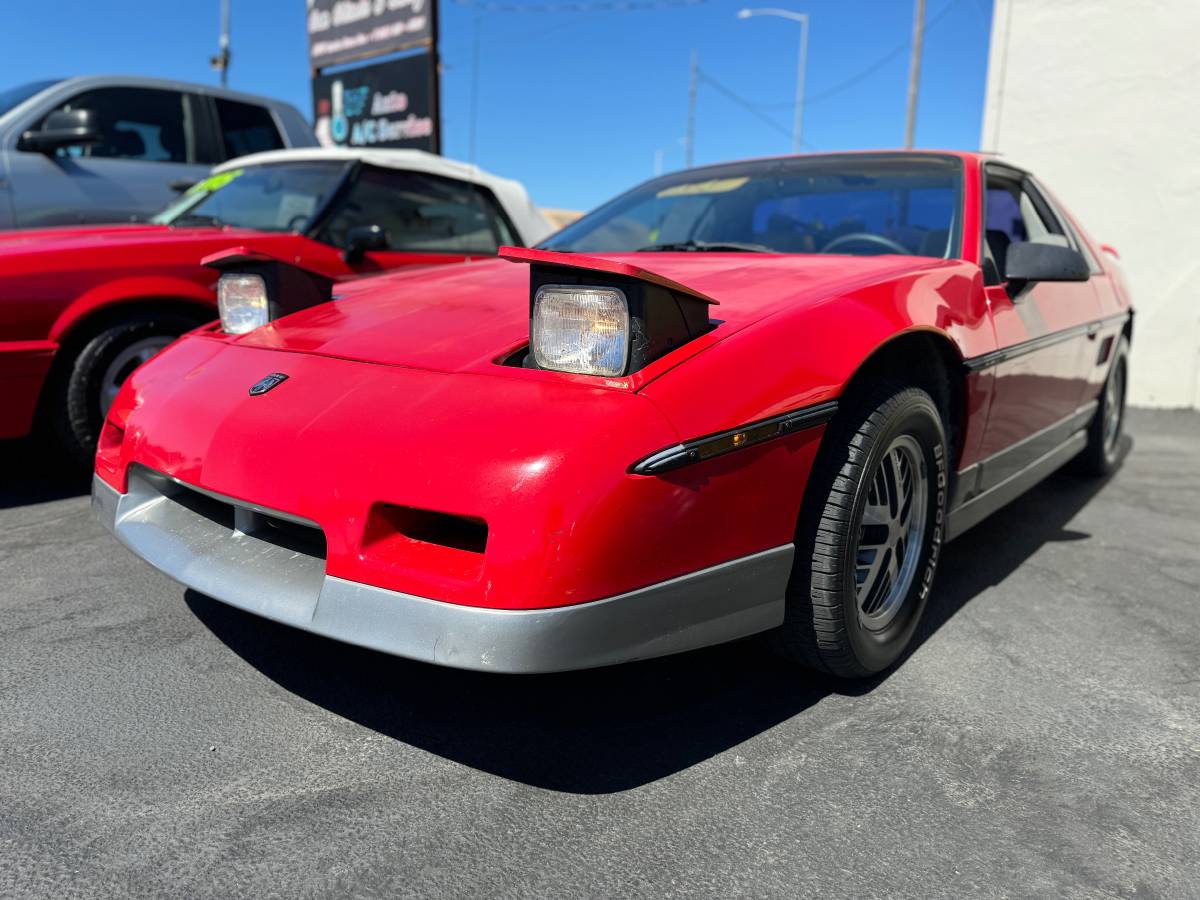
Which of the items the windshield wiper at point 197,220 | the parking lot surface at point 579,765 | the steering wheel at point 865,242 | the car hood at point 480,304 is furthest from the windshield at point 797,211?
the windshield wiper at point 197,220

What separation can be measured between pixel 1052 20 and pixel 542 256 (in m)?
7.41

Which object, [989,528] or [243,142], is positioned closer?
[989,528]

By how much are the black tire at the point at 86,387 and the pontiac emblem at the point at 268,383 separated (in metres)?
1.90

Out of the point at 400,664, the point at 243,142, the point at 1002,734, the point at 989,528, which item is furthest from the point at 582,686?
the point at 243,142

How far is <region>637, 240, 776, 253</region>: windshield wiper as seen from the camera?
288cm

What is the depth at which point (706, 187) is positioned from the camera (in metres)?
3.36

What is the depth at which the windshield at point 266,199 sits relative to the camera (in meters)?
4.42

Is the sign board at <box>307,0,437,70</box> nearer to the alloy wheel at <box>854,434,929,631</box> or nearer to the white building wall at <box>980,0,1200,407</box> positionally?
the white building wall at <box>980,0,1200,407</box>

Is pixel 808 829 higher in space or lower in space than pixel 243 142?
lower

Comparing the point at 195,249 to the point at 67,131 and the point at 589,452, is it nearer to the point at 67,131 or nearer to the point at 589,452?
the point at 67,131

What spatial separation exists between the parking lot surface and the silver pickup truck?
12.9 feet

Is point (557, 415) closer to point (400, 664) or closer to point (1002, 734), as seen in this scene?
point (400, 664)

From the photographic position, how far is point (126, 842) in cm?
147

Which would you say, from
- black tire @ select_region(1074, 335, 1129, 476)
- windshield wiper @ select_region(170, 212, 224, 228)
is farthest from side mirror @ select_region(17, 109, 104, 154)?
black tire @ select_region(1074, 335, 1129, 476)
